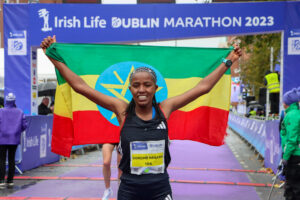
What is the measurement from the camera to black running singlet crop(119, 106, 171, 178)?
3256 mm

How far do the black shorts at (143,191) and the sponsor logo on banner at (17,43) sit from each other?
899cm

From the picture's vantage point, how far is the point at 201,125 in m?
5.78

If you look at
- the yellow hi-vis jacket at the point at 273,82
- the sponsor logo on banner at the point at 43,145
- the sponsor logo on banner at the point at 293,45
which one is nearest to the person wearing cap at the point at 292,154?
the sponsor logo on banner at the point at 293,45

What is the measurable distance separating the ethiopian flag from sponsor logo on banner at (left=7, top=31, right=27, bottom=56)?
5.88 metres

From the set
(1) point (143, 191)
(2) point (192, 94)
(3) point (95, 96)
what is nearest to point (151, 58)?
(2) point (192, 94)

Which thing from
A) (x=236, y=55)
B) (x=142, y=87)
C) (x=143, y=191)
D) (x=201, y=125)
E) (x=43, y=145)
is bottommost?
(x=43, y=145)

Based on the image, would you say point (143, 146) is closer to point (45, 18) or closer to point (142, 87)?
point (142, 87)

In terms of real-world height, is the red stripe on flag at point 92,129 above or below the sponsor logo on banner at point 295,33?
below

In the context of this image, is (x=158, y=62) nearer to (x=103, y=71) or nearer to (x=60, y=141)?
(x=103, y=71)

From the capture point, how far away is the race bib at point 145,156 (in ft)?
10.7

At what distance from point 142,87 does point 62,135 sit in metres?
2.44

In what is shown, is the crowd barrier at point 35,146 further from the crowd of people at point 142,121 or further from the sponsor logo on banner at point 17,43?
the crowd of people at point 142,121

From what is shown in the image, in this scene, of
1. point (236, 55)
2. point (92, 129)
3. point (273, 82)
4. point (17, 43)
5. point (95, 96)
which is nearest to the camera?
point (95, 96)

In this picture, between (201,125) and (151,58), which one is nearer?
(201,125)
